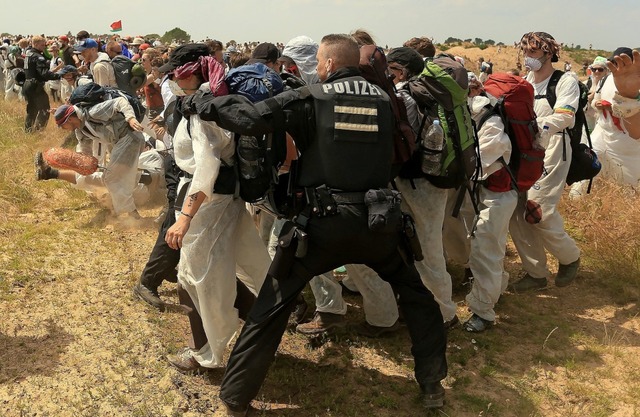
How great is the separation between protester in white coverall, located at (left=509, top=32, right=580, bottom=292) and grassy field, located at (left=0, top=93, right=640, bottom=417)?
285 millimetres

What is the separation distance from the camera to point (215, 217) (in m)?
3.49

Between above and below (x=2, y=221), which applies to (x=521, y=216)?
above

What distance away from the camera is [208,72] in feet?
11.3

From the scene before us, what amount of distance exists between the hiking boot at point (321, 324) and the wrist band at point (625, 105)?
136 inches

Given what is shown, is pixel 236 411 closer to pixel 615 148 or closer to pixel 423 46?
pixel 423 46

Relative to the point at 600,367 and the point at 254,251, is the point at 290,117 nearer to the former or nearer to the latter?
the point at 254,251

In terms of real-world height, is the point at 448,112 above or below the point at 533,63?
below

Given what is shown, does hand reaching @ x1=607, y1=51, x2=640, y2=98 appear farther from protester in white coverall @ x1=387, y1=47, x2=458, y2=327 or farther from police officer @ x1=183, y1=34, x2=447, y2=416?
police officer @ x1=183, y1=34, x2=447, y2=416

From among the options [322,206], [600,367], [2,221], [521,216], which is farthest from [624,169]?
[2,221]

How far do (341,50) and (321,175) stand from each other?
73 cm

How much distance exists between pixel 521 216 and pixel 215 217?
3.01 metres

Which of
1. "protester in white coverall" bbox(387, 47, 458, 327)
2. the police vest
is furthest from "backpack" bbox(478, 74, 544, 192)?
the police vest

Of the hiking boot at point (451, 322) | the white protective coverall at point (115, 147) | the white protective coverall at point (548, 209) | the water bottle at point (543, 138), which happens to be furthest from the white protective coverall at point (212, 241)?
the white protective coverall at point (115, 147)

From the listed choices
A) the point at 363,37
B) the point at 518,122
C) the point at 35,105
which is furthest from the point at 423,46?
the point at 35,105
